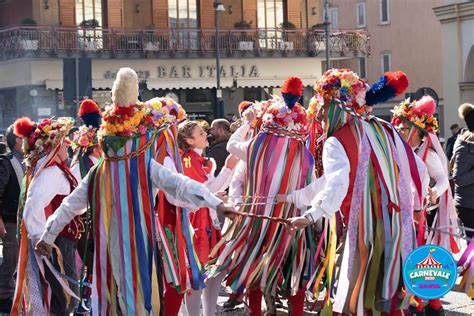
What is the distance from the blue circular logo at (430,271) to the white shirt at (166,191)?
1199 mm

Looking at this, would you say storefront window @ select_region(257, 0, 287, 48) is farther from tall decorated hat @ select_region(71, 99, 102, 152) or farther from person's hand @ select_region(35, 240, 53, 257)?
person's hand @ select_region(35, 240, 53, 257)

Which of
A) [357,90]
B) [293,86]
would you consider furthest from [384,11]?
[357,90]

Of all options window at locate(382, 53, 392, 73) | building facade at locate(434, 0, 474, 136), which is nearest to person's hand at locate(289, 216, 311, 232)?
building facade at locate(434, 0, 474, 136)

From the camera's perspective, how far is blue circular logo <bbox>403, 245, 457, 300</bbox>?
5.99m

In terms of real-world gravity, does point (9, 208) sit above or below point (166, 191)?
below

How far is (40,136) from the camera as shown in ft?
27.4

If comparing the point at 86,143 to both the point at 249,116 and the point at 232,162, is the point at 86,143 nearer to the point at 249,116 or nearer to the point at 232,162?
the point at 232,162

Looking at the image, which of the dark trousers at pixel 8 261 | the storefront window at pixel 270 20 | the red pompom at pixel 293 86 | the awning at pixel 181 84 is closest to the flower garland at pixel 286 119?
the red pompom at pixel 293 86

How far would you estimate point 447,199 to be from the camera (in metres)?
9.91

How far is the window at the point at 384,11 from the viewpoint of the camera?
163ft

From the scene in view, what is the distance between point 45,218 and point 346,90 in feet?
7.92

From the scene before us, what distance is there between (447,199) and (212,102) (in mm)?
27546

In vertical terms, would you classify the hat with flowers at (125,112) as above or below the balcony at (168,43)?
below

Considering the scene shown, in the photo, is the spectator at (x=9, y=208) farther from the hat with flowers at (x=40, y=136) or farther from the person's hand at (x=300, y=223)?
the person's hand at (x=300, y=223)
